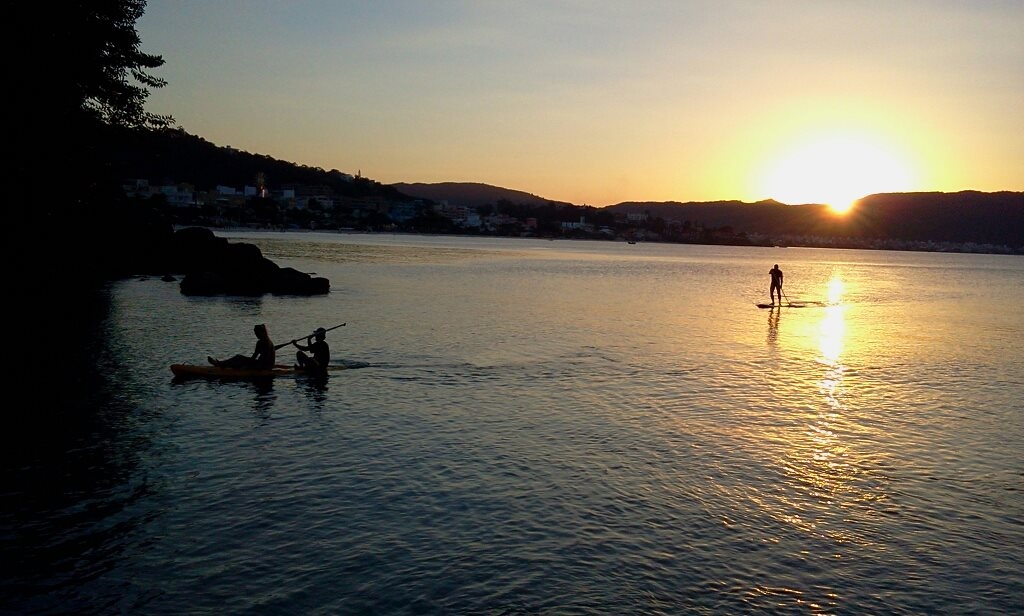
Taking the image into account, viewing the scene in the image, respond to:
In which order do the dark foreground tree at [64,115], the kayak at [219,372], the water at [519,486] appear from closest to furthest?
the water at [519,486], the kayak at [219,372], the dark foreground tree at [64,115]

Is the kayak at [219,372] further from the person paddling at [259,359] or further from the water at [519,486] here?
the water at [519,486]

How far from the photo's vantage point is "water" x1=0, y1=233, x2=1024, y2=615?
1092 cm

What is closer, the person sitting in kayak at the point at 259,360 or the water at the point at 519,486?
the water at the point at 519,486

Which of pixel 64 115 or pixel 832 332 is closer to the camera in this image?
pixel 64 115

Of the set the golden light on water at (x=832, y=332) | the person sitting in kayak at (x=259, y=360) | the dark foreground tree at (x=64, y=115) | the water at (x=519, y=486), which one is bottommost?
the golden light on water at (x=832, y=332)

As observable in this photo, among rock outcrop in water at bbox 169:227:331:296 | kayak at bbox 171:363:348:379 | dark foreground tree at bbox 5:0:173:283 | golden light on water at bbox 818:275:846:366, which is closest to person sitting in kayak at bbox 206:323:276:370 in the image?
kayak at bbox 171:363:348:379

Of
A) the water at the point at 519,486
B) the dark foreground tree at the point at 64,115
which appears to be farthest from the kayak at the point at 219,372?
the dark foreground tree at the point at 64,115

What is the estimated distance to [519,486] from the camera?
15344 millimetres

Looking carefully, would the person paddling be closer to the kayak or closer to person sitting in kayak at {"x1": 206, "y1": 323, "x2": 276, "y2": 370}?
person sitting in kayak at {"x1": 206, "y1": 323, "x2": 276, "y2": 370}

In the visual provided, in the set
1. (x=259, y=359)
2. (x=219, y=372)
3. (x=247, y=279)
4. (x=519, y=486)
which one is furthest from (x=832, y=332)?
(x=247, y=279)

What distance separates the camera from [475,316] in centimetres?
4644

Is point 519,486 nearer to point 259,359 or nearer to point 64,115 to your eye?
point 259,359

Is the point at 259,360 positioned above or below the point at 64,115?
below

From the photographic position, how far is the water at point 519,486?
35.8 feet
